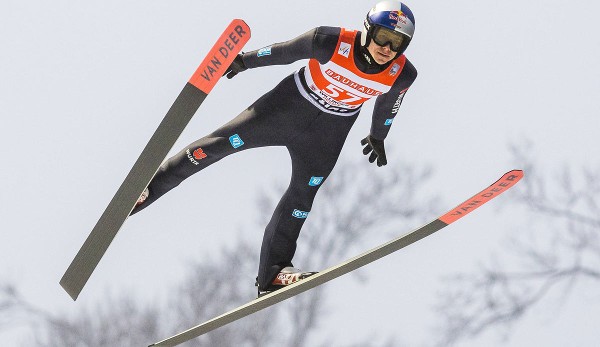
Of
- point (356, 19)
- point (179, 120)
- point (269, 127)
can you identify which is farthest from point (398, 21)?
point (356, 19)

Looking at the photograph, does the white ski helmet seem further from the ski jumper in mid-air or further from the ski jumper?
the ski jumper

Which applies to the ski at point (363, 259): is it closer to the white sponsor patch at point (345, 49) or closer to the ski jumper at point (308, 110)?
the ski jumper at point (308, 110)

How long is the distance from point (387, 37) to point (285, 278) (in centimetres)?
120

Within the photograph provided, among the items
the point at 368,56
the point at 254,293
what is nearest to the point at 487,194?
the point at 368,56

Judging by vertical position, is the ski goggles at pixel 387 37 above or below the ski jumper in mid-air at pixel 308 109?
above

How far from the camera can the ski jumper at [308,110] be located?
3.59 meters

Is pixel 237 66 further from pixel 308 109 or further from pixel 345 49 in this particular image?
pixel 345 49

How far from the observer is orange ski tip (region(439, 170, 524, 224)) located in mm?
3748

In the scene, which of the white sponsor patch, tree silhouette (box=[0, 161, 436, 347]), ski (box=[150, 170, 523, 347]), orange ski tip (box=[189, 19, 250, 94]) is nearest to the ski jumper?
the white sponsor patch

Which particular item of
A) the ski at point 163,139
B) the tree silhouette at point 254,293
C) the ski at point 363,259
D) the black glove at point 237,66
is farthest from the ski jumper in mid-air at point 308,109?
the tree silhouette at point 254,293

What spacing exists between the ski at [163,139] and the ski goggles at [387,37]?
58 cm

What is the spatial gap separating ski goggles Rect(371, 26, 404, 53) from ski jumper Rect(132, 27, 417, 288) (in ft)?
0.42

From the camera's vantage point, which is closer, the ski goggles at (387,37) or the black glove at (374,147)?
the ski goggles at (387,37)

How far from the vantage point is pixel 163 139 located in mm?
3213
